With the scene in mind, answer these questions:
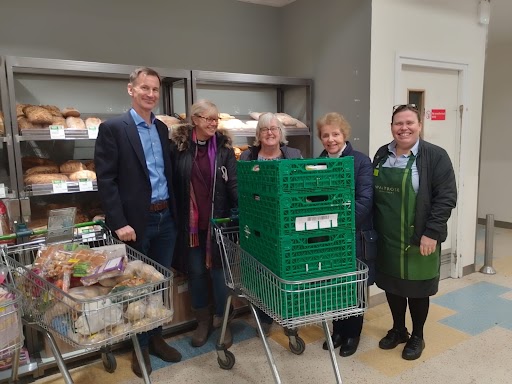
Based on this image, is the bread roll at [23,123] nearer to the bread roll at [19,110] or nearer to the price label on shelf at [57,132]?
the bread roll at [19,110]

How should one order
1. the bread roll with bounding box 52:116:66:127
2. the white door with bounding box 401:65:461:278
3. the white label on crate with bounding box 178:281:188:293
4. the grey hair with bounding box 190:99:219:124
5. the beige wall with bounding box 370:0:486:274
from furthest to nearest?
the white door with bounding box 401:65:461:278
the beige wall with bounding box 370:0:486:274
the white label on crate with bounding box 178:281:188:293
the bread roll with bounding box 52:116:66:127
the grey hair with bounding box 190:99:219:124

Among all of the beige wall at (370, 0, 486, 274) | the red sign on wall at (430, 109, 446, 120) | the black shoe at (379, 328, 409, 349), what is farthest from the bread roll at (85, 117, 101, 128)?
the red sign on wall at (430, 109, 446, 120)

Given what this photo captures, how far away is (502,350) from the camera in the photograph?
8.98 feet

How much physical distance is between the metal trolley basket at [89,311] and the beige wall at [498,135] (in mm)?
5762

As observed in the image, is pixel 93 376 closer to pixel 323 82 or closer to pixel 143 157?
pixel 143 157

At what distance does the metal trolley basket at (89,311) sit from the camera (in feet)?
4.86

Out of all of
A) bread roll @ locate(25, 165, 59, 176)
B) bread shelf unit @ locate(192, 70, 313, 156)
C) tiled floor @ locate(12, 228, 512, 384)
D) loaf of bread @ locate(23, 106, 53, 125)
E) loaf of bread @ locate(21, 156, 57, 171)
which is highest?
bread shelf unit @ locate(192, 70, 313, 156)

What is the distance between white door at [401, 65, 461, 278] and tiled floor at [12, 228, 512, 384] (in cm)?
113

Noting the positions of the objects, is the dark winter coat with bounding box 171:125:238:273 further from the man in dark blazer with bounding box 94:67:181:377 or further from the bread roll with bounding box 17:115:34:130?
the bread roll with bounding box 17:115:34:130

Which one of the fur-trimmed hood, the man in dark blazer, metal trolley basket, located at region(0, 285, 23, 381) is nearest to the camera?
metal trolley basket, located at region(0, 285, 23, 381)

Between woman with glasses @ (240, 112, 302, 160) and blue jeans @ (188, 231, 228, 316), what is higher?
woman with glasses @ (240, 112, 302, 160)

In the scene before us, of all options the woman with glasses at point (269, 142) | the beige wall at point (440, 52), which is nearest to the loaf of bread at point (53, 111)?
the woman with glasses at point (269, 142)

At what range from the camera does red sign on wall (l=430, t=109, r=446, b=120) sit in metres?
3.75

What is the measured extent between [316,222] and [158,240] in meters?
1.19
